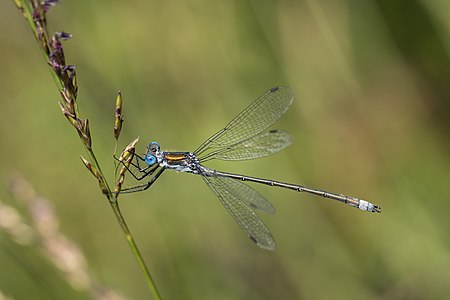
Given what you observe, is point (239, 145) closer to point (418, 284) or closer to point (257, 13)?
point (418, 284)

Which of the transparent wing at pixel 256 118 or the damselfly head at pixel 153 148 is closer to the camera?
the damselfly head at pixel 153 148

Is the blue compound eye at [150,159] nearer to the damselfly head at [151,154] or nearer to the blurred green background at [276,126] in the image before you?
the damselfly head at [151,154]

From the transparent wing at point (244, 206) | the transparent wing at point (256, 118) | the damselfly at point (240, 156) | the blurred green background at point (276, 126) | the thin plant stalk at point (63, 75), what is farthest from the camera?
the blurred green background at point (276, 126)

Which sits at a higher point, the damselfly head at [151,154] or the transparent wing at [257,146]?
the damselfly head at [151,154]

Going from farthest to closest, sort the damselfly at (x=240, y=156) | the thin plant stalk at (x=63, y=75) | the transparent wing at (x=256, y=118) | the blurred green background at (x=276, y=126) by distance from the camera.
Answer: the blurred green background at (x=276, y=126), the transparent wing at (x=256, y=118), the damselfly at (x=240, y=156), the thin plant stalk at (x=63, y=75)

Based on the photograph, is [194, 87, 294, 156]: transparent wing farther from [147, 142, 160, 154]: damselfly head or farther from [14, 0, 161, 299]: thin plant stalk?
[14, 0, 161, 299]: thin plant stalk

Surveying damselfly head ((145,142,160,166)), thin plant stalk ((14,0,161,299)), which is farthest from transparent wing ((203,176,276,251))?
thin plant stalk ((14,0,161,299))

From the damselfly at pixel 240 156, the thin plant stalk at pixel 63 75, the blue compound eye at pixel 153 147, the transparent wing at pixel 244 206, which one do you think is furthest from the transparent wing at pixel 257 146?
the thin plant stalk at pixel 63 75

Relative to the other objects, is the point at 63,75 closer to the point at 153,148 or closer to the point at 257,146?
the point at 153,148
